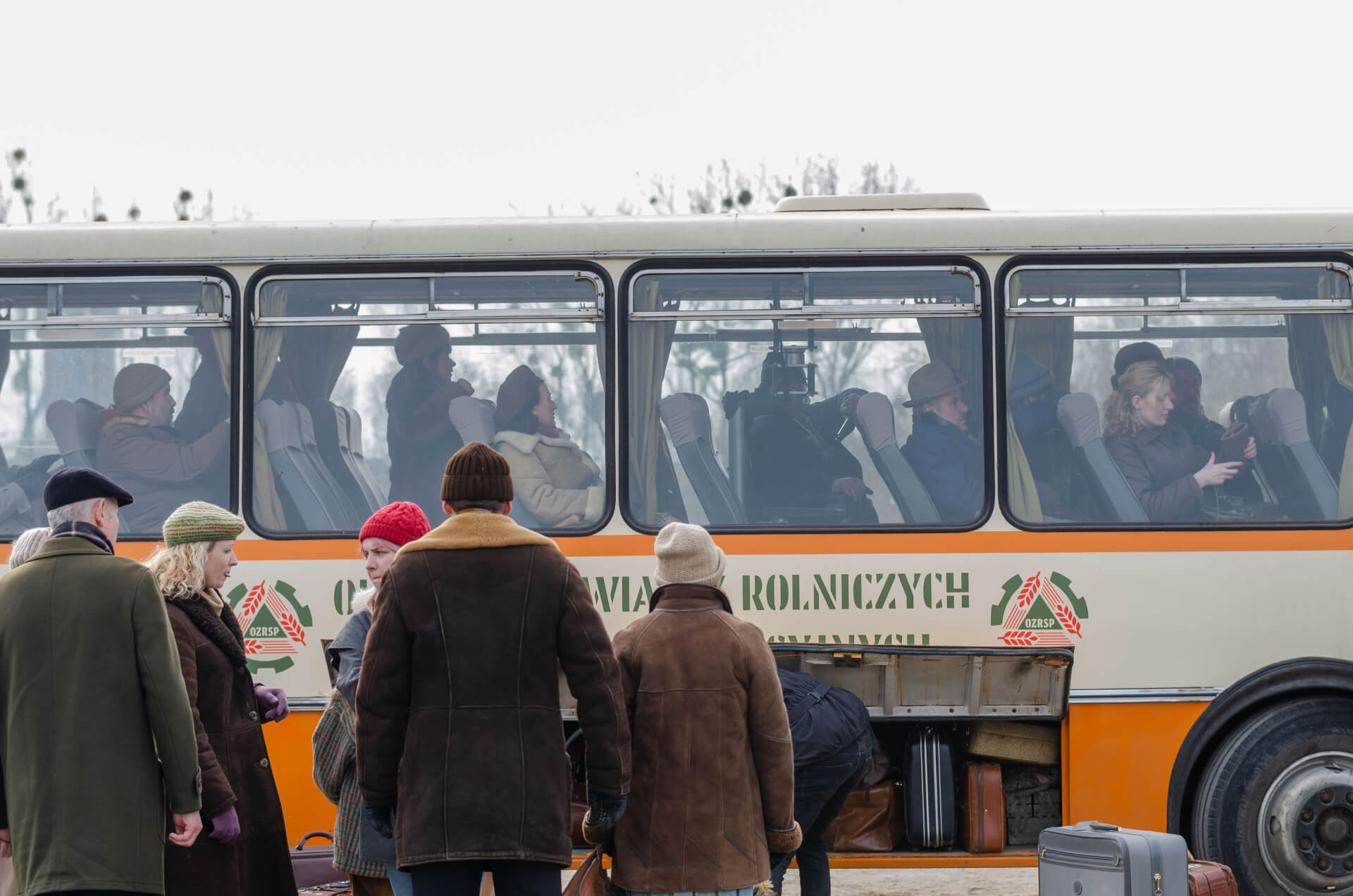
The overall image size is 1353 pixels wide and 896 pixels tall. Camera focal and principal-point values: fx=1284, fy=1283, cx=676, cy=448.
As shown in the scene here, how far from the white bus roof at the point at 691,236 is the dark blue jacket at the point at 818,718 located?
6.44 feet

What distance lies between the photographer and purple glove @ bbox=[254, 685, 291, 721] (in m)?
4.39

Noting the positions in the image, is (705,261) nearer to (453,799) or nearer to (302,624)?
(302,624)

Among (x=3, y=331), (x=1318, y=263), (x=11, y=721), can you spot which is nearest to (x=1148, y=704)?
(x=1318, y=263)

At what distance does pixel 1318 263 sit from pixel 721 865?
12.6 ft

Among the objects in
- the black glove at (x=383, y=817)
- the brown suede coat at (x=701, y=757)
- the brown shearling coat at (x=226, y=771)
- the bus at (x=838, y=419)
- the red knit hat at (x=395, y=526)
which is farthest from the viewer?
the bus at (x=838, y=419)

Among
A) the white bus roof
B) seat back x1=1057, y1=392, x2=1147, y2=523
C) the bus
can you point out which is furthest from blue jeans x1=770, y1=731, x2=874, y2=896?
the white bus roof

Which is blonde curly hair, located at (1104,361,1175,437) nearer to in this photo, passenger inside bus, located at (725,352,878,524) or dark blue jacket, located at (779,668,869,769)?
passenger inside bus, located at (725,352,878,524)

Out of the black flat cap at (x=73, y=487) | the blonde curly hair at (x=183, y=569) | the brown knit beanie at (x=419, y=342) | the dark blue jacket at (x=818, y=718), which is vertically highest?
the brown knit beanie at (x=419, y=342)

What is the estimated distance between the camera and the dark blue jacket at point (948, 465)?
5559 mm

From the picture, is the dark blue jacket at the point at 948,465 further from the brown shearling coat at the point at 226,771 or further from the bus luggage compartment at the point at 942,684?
the brown shearling coat at the point at 226,771

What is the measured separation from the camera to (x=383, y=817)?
3.39 metres

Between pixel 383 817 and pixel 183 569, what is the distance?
1.18m

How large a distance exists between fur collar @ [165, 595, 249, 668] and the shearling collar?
1405mm

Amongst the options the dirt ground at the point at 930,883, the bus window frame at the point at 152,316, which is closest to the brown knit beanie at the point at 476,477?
the bus window frame at the point at 152,316
